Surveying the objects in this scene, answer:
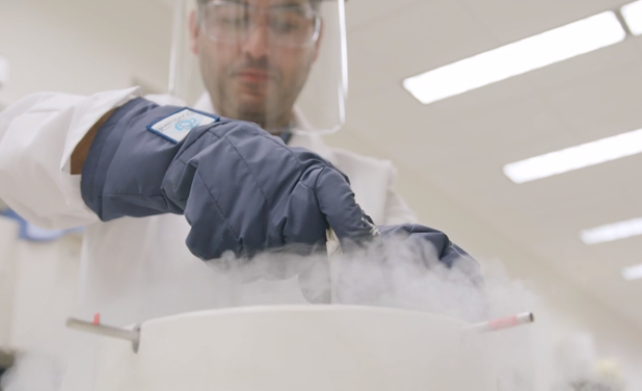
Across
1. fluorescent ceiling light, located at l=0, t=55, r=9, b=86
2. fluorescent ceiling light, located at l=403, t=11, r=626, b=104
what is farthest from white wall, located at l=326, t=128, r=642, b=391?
fluorescent ceiling light, located at l=0, t=55, r=9, b=86

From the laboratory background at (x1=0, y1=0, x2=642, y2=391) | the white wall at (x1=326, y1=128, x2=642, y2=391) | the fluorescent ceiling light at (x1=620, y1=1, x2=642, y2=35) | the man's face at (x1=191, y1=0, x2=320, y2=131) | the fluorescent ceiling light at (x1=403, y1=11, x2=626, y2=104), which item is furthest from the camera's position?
the white wall at (x1=326, y1=128, x2=642, y2=391)

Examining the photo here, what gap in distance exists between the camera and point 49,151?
0.56m

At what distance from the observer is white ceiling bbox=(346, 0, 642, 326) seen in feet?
7.01

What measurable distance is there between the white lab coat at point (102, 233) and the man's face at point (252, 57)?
210mm

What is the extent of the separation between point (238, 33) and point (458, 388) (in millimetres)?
621

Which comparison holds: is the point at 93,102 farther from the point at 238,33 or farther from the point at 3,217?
the point at 3,217

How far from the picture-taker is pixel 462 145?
304cm

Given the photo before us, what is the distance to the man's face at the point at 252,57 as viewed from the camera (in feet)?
2.72

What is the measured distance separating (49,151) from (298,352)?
35cm

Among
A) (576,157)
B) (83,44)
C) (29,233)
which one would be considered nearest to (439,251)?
(29,233)

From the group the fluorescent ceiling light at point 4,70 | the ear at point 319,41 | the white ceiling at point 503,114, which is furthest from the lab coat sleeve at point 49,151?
the white ceiling at point 503,114

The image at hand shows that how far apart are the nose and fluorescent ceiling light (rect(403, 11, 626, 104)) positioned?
164 cm

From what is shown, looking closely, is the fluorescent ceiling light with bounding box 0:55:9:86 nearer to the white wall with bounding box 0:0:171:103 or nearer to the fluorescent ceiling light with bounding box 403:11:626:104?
the white wall with bounding box 0:0:171:103

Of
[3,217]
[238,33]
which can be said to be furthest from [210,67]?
[3,217]
